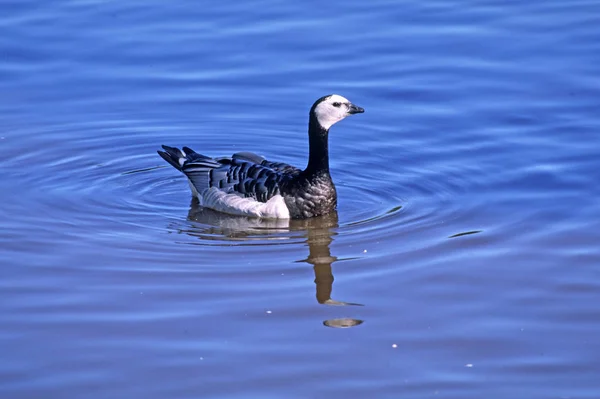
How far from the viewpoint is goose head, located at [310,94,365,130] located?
41.9 feet

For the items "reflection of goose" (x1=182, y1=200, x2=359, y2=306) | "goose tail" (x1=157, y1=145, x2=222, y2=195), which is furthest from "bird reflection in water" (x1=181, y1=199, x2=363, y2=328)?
"goose tail" (x1=157, y1=145, x2=222, y2=195)

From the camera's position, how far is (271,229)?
1236 cm

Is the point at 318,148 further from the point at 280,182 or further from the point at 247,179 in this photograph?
the point at 247,179

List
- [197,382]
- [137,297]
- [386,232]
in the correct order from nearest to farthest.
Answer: [197,382] → [137,297] → [386,232]

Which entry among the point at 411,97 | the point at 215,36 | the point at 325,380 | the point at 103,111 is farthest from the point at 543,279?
the point at 215,36

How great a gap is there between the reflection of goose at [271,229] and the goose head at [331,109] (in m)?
1.07

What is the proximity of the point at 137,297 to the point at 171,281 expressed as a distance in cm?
46

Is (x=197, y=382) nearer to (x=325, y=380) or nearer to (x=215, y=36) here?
(x=325, y=380)

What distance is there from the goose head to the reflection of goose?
1.07 meters

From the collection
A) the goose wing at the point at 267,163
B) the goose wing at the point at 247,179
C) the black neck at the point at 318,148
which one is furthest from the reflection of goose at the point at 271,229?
the goose wing at the point at 267,163

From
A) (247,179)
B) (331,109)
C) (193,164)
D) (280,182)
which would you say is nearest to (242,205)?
(247,179)

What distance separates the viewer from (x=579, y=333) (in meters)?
9.14

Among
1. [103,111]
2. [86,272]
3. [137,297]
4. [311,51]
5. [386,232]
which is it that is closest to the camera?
[137,297]

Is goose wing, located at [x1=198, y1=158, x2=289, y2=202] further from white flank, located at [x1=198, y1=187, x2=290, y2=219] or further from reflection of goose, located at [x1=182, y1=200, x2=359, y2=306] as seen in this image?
reflection of goose, located at [x1=182, y1=200, x2=359, y2=306]
